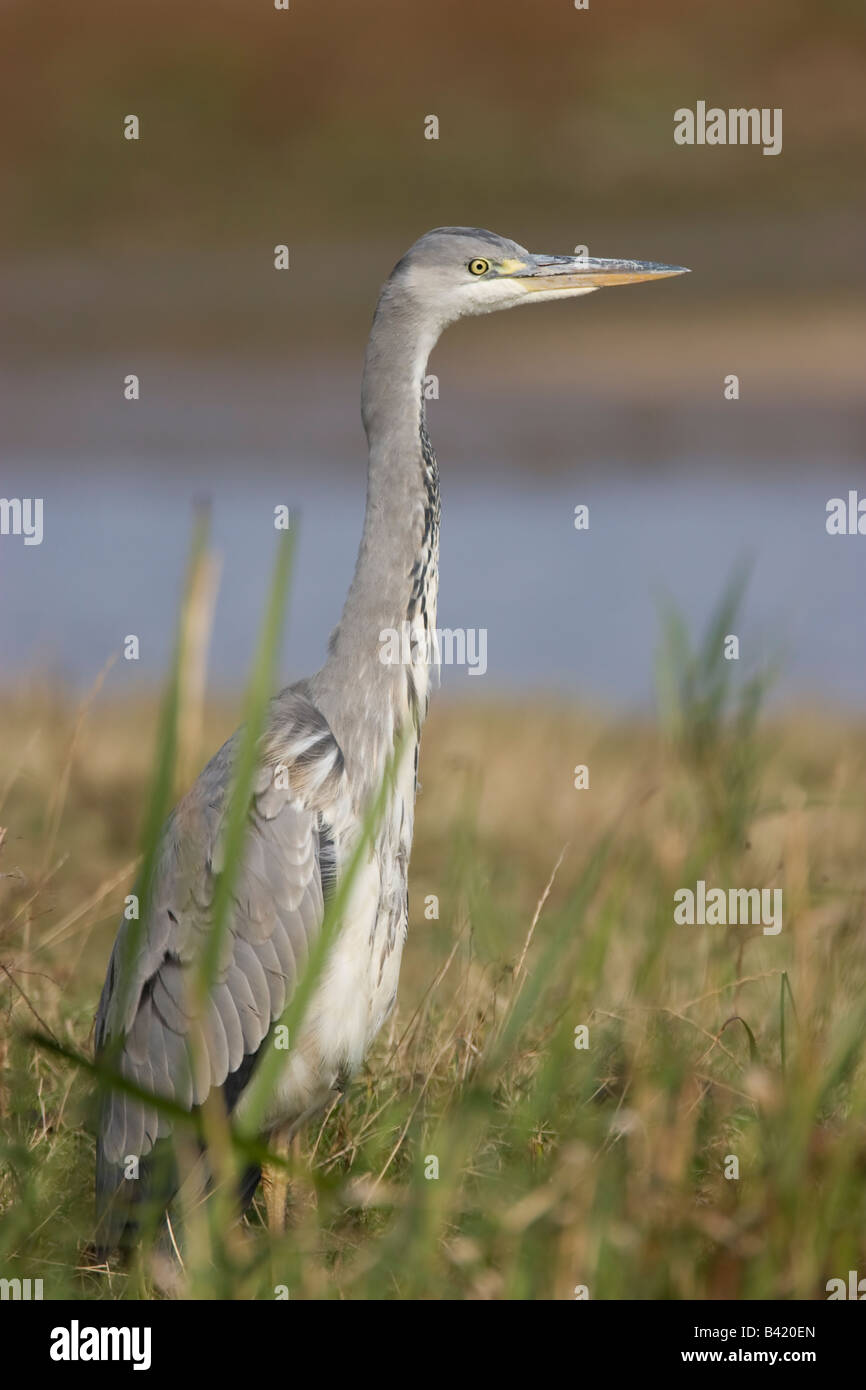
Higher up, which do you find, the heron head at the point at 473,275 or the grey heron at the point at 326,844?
the heron head at the point at 473,275

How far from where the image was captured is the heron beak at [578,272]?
13.0ft

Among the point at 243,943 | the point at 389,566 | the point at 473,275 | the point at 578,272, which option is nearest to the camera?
the point at 243,943

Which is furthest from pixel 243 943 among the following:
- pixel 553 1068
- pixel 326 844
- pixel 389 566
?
pixel 553 1068

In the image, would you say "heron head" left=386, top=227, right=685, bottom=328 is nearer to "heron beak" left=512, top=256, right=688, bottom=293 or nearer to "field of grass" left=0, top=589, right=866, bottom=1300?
"heron beak" left=512, top=256, right=688, bottom=293

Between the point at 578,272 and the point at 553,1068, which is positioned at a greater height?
the point at 578,272

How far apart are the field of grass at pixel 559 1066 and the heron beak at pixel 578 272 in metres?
1.17

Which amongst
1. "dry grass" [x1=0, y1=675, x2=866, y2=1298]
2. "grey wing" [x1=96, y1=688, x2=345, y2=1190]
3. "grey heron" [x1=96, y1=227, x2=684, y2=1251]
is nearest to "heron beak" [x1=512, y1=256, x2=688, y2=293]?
"grey heron" [x1=96, y1=227, x2=684, y2=1251]

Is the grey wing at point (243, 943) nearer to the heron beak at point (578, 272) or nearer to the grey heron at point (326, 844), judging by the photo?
the grey heron at point (326, 844)

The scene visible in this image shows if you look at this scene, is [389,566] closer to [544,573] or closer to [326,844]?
[326,844]

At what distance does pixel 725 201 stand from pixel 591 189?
4.25ft

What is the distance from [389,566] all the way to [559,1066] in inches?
77.1

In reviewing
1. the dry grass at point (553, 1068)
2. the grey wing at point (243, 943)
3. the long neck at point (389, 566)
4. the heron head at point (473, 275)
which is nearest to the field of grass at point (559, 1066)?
the dry grass at point (553, 1068)

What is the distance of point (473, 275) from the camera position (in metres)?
3.84
